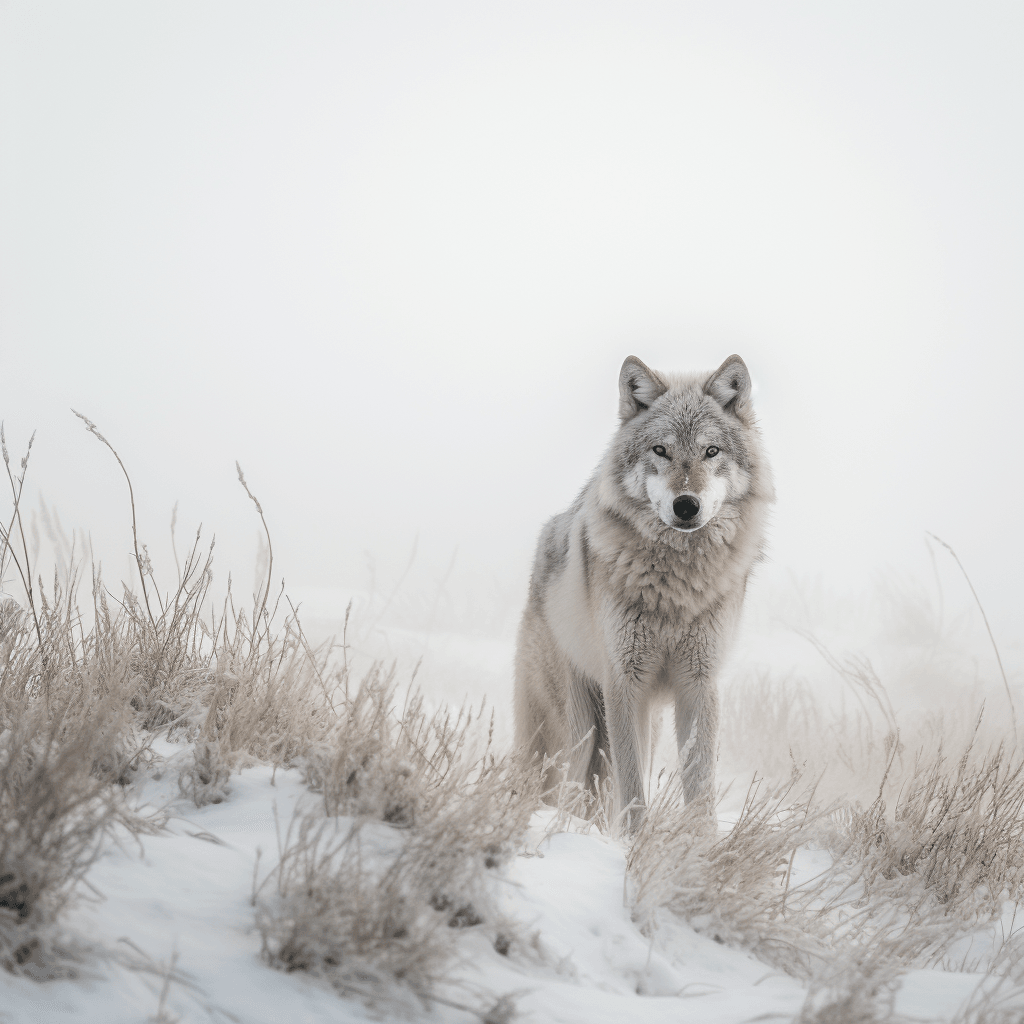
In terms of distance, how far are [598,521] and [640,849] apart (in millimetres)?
1987

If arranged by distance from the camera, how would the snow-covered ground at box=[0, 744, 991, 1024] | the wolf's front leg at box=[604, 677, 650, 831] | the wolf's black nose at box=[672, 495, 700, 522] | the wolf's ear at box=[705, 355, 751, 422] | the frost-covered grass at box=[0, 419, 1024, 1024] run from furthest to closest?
the wolf's ear at box=[705, 355, 751, 422] < the wolf's front leg at box=[604, 677, 650, 831] < the wolf's black nose at box=[672, 495, 700, 522] < the frost-covered grass at box=[0, 419, 1024, 1024] < the snow-covered ground at box=[0, 744, 991, 1024]

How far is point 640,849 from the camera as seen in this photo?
258cm

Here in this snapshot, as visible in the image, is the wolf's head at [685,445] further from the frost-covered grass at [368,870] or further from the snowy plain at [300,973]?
the snowy plain at [300,973]

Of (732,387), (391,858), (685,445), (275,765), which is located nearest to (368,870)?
(391,858)

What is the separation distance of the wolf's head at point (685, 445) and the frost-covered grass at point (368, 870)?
1.45 m

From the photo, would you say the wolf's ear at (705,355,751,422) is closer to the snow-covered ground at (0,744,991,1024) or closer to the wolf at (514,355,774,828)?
the wolf at (514,355,774,828)

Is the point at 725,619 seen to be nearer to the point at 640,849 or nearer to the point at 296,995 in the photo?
the point at 640,849

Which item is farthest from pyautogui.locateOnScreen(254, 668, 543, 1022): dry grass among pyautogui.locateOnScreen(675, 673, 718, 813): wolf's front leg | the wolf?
pyautogui.locateOnScreen(675, 673, 718, 813): wolf's front leg

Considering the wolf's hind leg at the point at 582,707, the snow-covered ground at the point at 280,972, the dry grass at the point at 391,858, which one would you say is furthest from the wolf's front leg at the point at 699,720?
the dry grass at the point at 391,858

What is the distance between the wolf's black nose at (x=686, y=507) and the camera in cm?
363

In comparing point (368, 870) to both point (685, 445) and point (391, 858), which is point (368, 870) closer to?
point (391, 858)

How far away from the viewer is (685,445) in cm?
386

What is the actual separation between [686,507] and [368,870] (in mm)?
2338

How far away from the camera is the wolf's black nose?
3.63 meters
